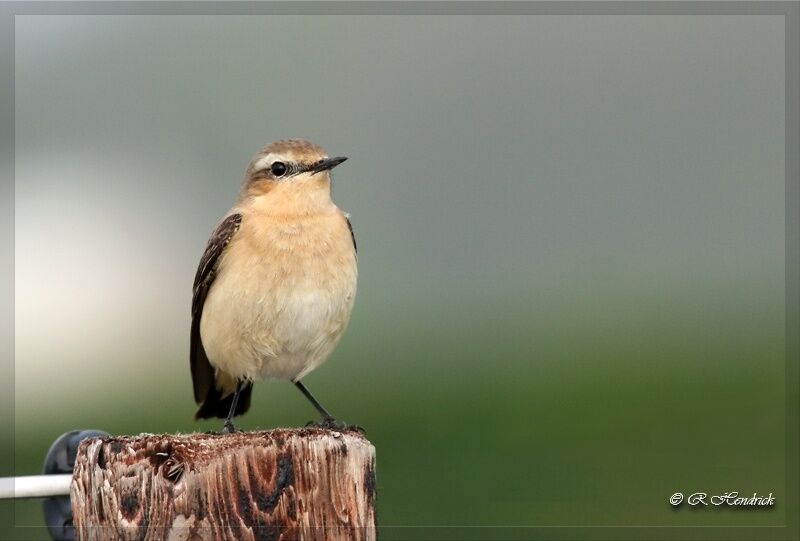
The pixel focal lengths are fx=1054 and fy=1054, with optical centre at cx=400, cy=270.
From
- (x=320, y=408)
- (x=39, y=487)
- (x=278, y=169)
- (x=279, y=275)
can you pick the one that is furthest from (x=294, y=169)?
(x=39, y=487)

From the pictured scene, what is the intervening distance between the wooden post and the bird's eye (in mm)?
2307

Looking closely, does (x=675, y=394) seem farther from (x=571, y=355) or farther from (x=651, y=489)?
(x=651, y=489)

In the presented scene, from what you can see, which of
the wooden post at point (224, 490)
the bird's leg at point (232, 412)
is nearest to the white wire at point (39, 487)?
the wooden post at point (224, 490)

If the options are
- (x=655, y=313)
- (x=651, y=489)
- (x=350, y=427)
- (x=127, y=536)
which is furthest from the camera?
(x=655, y=313)

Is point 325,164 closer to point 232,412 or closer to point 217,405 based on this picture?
point 232,412

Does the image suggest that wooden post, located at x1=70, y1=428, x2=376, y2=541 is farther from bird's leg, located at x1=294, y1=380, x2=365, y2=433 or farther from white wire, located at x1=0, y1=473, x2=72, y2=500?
bird's leg, located at x1=294, y1=380, x2=365, y2=433

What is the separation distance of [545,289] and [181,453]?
10.7 m

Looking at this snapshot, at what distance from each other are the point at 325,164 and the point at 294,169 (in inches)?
7.8

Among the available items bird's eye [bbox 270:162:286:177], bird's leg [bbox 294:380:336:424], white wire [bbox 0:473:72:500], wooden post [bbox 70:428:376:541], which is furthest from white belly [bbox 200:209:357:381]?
wooden post [bbox 70:428:376:541]

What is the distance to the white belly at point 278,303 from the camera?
552 cm

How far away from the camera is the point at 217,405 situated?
259 inches

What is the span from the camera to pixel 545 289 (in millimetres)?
14102

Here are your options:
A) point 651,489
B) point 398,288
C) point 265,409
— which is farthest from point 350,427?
point 398,288

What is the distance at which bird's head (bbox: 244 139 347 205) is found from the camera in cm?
588
